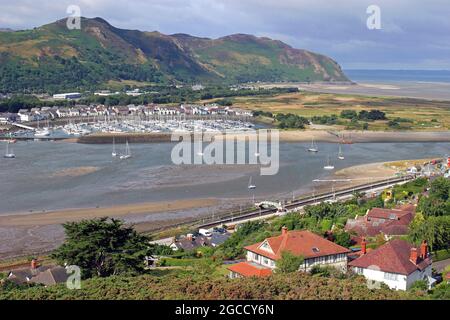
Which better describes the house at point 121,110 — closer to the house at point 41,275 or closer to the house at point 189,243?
the house at point 189,243

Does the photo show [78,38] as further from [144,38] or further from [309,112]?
[309,112]

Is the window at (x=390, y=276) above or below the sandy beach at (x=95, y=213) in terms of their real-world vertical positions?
above

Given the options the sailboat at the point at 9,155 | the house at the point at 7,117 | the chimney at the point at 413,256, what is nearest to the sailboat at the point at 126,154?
the sailboat at the point at 9,155

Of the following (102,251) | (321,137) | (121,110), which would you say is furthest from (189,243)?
(121,110)

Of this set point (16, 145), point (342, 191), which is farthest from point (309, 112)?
point (342, 191)

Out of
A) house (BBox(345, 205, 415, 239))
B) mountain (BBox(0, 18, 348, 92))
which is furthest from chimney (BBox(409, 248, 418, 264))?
mountain (BBox(0, 18, 348, 92))

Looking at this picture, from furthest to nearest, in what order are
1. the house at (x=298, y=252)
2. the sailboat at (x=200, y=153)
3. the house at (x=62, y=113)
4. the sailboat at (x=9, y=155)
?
the house at (x=62, y=113) → the sailboat at (x=200, y=153) → the sailboat at (x=9, y=155) → the house at (x=298, y=252)

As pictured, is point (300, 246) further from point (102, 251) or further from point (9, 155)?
point (9, 155)
